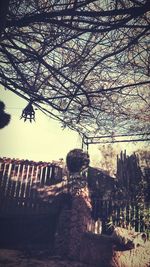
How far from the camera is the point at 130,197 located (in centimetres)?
773

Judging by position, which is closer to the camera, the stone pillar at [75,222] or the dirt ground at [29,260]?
the dirt ground at [29,260]

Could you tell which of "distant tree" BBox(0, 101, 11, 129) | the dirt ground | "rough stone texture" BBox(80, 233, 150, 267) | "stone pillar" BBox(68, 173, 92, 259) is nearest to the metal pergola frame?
"stone pillar" BBox(68, 173, 92, 259)

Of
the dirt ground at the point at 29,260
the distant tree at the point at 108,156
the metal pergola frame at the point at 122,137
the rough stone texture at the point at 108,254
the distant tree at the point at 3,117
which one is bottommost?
the dirt ground at the point at 29,260

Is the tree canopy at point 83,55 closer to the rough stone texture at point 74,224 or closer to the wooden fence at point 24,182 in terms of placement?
the rough stone texture at point 74,224

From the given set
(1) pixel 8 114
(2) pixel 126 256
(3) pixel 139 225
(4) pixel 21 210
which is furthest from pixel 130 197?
(1) pixel 8 114

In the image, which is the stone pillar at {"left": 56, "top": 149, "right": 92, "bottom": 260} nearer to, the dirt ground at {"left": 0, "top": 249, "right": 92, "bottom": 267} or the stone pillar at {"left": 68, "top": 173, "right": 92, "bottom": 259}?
the stone pillar at {"left": 68, "top": 173, "right": 92, "bottom": 259}

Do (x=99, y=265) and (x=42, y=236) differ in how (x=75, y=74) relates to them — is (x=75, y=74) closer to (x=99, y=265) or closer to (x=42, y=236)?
(x=99, y=265)

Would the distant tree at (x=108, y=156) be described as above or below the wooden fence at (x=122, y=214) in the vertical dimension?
above

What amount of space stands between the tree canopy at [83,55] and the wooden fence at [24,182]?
2601mm

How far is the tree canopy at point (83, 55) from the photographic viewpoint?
11.6ft

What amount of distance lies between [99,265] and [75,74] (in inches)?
185

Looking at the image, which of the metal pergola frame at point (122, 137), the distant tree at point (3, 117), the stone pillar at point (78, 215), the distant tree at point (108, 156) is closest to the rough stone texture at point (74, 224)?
the stone pillar at point (78, 215)

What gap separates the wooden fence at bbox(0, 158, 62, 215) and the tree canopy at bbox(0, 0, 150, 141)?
8.53 ft

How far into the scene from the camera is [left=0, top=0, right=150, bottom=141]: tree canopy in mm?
3539
